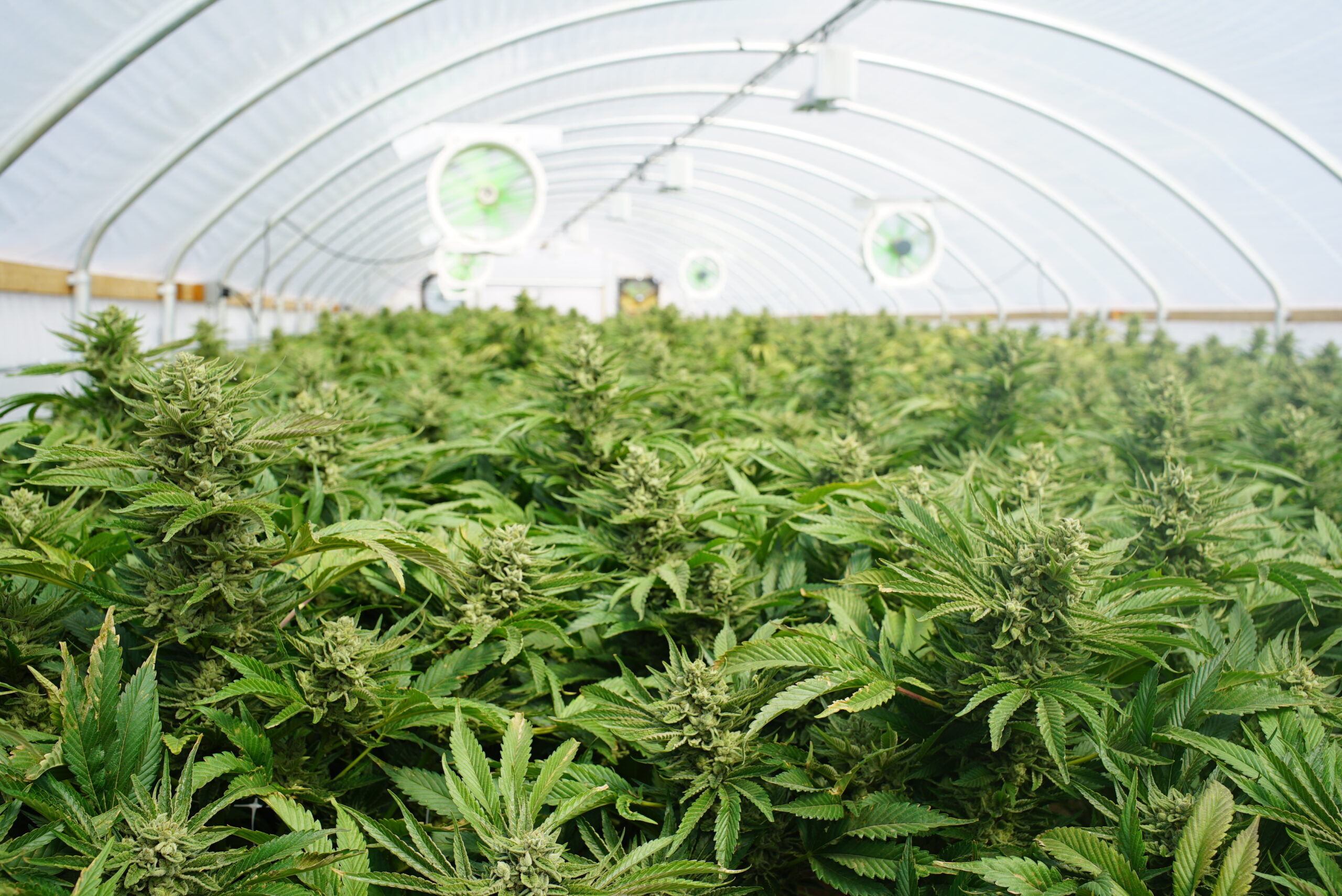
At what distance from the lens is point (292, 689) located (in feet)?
3.97

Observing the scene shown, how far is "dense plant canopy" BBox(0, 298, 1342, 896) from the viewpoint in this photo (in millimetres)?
1008

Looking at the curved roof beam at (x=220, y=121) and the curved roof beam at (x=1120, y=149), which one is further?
the curved roof beam at (x=1120, y=149)

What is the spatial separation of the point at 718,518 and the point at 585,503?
353mm

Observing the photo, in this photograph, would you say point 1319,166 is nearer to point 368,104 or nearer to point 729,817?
point 368,104

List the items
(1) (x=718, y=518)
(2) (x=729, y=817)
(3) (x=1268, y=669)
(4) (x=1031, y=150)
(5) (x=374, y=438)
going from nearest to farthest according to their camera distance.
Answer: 1. (2) (x=729, y=817)
2. (3) (x=1268, y=669)
3. (1) (x=718, y=518)
4. (5) (x=374, y=438)
5. (4) (x=1031, y=150)

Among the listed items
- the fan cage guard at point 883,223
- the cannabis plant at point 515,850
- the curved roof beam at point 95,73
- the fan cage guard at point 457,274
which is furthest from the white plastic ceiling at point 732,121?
the cannabis plant at point 515,850

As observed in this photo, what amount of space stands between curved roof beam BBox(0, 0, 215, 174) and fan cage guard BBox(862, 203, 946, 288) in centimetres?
680

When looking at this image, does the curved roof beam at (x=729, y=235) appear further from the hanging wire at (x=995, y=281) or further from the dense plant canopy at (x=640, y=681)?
the dense plant canopy at (x=640, y=681)

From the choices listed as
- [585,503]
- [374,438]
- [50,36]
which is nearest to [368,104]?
[50,36]

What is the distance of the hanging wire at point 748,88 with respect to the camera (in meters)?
7.96

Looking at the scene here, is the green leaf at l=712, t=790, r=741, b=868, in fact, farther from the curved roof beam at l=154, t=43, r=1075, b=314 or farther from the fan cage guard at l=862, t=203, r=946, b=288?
the fan cage guard at l=862, t=203, r=946, b=288

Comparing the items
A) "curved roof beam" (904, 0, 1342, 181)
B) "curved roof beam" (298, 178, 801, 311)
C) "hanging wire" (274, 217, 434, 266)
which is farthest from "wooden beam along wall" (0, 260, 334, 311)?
"curved roof beam" (904, 0, 1342, 181)

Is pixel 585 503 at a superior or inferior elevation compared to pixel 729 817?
superior

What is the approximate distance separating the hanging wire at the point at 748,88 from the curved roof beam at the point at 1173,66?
2.96ft
